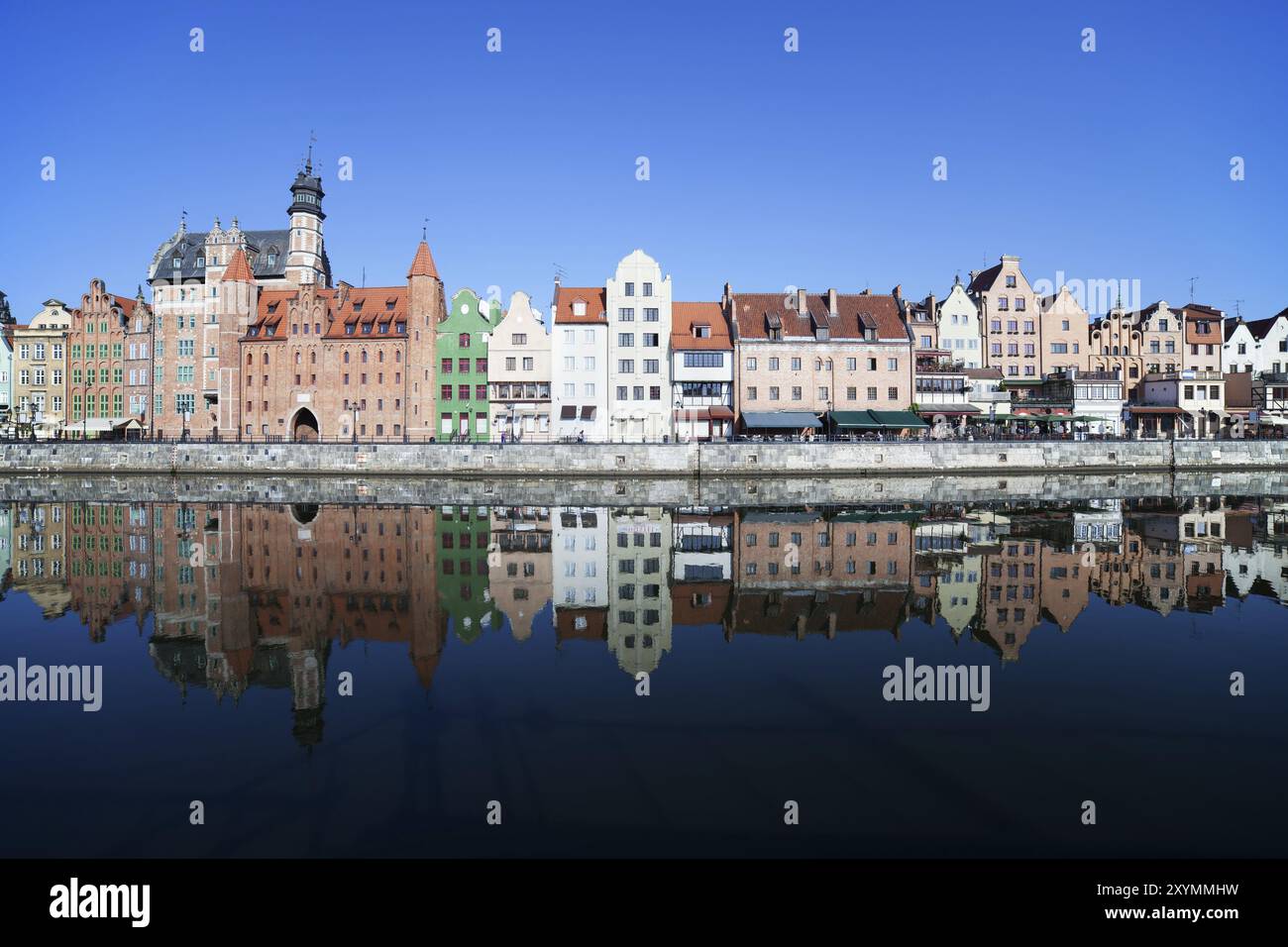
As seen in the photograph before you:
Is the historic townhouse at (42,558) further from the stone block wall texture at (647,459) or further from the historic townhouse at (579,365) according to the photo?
the historic townhouse at (579,365)

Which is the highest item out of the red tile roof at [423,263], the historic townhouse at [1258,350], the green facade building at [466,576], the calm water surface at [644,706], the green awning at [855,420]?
the red tile roof at [423,263]

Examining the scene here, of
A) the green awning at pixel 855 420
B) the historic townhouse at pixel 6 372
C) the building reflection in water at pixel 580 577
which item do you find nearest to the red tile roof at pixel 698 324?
the green awning at pixel 855 420

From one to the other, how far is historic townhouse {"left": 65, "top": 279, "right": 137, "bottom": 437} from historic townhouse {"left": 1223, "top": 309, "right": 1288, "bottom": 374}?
376 ft

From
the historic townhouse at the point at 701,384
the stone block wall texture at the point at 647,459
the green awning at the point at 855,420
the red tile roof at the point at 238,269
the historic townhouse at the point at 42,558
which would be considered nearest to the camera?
the historic townhouse at the point at 42,558

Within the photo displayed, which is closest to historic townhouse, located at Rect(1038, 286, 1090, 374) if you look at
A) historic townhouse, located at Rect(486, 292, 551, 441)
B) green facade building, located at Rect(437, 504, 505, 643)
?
historic townhouse, located at Rect(486, 292, 551, 441)

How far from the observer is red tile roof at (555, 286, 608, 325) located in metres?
68.6

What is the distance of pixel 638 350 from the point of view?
225 ft

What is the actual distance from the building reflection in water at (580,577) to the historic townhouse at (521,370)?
3165 centimetres

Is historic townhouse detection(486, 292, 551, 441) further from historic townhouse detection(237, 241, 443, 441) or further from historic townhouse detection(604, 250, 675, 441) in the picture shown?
historic townhouse detection(604, 250, 675, 441)

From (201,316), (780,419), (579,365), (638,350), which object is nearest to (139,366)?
(201,316)

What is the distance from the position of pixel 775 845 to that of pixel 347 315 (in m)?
73.0

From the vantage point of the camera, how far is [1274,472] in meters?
64.7

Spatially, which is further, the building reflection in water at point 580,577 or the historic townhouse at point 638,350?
the historic townhouse at point 638,350

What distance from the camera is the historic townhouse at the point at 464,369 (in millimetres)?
69875
